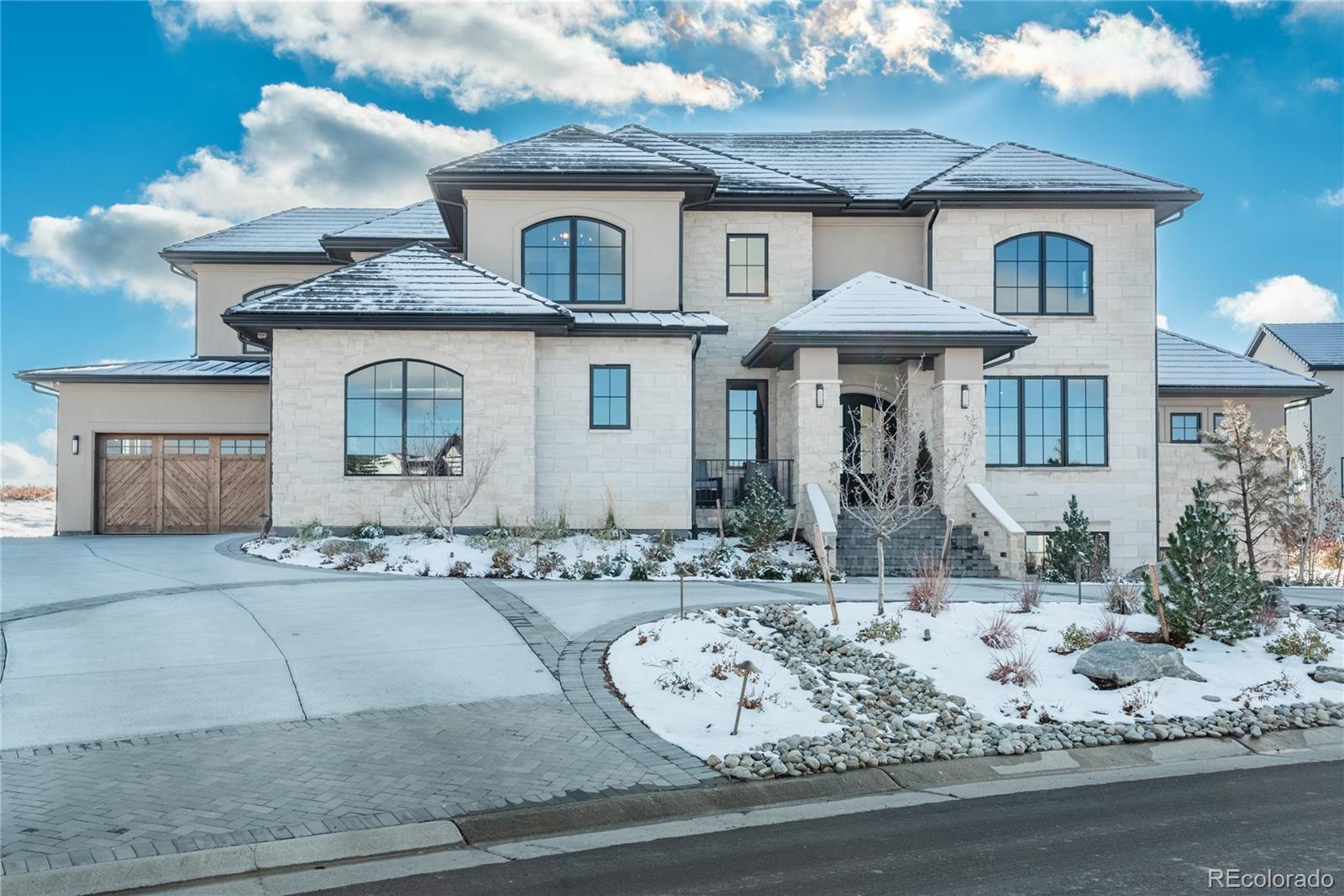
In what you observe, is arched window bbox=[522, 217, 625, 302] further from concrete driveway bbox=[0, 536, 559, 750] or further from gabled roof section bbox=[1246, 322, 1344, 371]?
gabled roof section bbox=[1246, 322, 1344, 371]

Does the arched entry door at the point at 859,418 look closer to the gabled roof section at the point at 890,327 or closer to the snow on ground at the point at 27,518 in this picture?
the gabled roof section at the point at 890,327

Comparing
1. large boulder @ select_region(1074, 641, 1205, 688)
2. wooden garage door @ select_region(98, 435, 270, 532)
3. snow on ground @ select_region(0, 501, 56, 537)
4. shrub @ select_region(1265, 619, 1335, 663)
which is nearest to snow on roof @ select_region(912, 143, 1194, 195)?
shrub @ select_region(1265, 619, 1335, 663)

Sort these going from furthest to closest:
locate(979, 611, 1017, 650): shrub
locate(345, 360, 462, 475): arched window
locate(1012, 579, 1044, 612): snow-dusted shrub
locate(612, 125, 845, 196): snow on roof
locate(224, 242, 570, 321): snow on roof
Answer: locate(612, 125, 845, 196): snow on roof
locate(345, 360, 462, 475): arched window
locate(224, 242, 570, 321): snow on roof
locate(1012, 579, 1044, 612): snow-dusted shrub
locate(979, 611, 1017, 650): shrub

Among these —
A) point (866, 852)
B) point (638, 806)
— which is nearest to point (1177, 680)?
point (866, 852)

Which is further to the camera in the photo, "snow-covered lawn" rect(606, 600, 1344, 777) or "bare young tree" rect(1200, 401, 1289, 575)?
"bare young tree" rect(1200, 401, 1289, 575)

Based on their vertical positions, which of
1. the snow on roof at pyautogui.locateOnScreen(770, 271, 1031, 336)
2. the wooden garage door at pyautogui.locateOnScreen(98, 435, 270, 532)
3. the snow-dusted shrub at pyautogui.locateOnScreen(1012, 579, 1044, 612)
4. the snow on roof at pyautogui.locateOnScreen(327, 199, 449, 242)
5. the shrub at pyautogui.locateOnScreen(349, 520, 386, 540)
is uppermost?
the snow on roof at pyautogui.locateOnScreen(327, 199, 449, 242)

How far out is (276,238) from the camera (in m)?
27.7

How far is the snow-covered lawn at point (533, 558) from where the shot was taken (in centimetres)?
1605

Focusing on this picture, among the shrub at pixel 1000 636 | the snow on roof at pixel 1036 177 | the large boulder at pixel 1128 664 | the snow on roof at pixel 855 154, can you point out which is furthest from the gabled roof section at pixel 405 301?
the large boulder at pixel 1128 664

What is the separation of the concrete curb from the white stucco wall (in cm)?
1785

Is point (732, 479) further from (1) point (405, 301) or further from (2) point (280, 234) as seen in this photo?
(2) point (280, 234)

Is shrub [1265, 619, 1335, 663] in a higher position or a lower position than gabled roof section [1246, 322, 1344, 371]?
lower

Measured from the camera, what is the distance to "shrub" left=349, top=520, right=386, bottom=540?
1806 cm

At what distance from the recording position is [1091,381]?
22.2 metres
